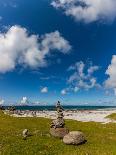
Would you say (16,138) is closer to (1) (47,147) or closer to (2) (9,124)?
(1) (47,147)

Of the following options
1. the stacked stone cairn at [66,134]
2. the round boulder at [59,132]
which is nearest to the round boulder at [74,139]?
the stacked stone cairn at [66,134]

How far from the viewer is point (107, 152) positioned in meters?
39.5

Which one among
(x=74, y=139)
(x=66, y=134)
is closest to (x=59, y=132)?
(x=66, y=134)

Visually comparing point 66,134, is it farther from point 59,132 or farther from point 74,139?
point 74,139

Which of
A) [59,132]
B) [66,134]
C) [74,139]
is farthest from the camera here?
[59,132]

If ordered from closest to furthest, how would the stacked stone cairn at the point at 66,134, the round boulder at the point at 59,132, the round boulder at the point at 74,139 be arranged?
the round boulder at the point at 74,139
the stacked stone cairn at the point at 66,134
the round boulder at the point at 59,132

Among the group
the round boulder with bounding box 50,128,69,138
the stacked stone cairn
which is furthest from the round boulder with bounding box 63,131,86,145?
the round boulder with bounding box 50,128,69,138

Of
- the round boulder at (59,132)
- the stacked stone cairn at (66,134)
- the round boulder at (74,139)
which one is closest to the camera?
the round boulder at (74,139)

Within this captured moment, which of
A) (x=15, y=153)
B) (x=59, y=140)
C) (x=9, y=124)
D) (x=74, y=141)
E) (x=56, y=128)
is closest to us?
(x=15, y=153)

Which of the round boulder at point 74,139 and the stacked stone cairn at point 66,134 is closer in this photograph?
the round boulder at point 74,139

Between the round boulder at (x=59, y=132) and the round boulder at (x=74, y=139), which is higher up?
the round boulder at (x=59, y=132)

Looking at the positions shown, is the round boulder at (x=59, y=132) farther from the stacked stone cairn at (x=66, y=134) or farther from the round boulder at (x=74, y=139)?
the round boulder at (x=74, y=139)

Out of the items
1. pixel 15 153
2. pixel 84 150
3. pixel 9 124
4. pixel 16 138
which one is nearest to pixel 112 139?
pixel 84 150

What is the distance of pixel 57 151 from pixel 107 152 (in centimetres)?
612
